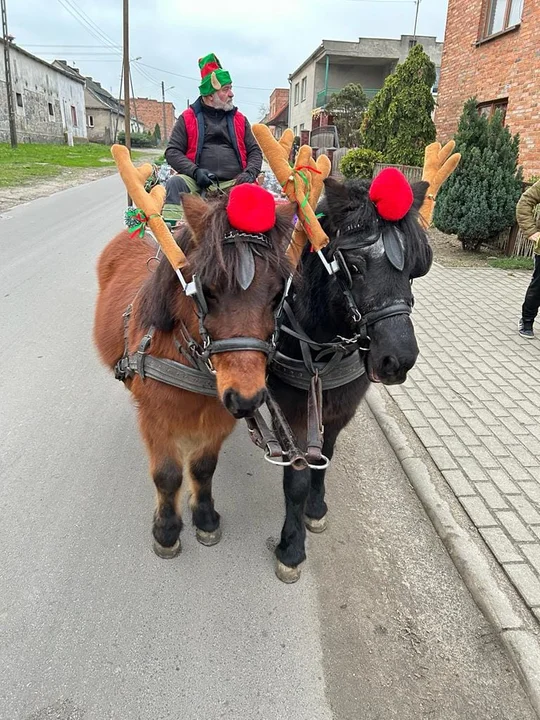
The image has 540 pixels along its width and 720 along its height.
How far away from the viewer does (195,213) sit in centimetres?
185

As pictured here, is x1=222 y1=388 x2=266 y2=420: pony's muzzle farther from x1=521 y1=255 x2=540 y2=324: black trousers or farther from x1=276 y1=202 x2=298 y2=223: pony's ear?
x1=521 y1=255 x2=540 y2=324: black trousers

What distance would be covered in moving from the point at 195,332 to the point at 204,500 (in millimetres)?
1256

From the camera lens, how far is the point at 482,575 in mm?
2576

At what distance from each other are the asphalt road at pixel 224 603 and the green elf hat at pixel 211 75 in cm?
271

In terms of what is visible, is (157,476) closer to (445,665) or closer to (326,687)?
(326,687)

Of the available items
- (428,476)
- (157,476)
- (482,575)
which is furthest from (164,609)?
(428,476)

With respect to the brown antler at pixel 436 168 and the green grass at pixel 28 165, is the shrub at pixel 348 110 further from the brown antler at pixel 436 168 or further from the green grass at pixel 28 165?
the brown antler at pixel 436 168

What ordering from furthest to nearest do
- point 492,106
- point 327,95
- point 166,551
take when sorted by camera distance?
point 327,95
point 492,106
point 166,551

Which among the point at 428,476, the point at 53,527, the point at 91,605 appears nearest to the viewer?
the point at 91,605

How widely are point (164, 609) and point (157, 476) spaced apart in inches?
25.0

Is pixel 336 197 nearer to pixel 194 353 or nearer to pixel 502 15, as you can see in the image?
pixel 194 353

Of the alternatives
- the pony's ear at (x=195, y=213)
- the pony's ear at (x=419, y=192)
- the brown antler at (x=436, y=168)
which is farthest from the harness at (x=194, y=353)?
the brown antler at (x=436, y=168)

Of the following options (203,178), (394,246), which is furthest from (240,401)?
(203,178)

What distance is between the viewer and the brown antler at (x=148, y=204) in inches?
75.4
